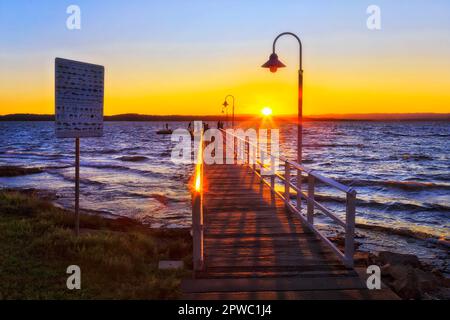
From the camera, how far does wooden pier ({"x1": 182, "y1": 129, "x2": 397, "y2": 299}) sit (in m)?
5.23

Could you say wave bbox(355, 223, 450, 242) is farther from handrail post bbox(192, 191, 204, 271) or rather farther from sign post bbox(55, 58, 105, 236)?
sign post bbox(55, 58, 105, 236)

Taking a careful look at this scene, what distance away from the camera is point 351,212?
5691 mm

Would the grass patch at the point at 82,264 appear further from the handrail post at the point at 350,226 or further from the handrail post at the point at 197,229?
the handrail post at the point at 350,226

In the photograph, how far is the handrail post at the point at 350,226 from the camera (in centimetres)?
568

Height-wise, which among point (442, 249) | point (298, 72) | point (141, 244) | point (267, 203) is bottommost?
point (442, 249)

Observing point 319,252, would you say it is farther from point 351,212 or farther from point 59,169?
point 59,169

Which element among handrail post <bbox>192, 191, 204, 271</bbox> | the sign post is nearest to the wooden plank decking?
handrail post <bbox>192, 191, 204, 271</bbox>

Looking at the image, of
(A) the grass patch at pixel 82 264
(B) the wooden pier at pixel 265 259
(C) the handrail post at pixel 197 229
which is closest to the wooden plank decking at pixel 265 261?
(B) the wooden pier at pixel 265 259

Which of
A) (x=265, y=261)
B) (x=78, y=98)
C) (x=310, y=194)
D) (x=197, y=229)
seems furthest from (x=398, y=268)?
(x=78, y=98)

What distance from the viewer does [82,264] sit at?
6.92 metres

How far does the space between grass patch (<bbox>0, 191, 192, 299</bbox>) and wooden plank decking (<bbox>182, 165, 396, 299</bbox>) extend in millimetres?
603

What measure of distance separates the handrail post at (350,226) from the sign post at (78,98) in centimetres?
477
